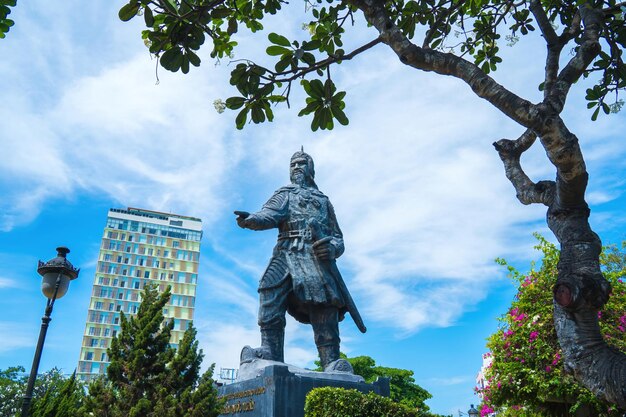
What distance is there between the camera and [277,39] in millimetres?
4281

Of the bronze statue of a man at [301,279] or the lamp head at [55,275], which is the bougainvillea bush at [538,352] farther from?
the lamp head at [55,275]

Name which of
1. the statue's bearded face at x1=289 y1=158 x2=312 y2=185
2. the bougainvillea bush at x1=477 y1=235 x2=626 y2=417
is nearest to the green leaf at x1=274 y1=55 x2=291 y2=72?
the statue's bearded face at x1=289 y1=158 x2=312 y2=185

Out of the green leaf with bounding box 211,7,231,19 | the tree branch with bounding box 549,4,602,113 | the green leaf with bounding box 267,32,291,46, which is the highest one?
the green leaf with bounding box 211,7,231,19

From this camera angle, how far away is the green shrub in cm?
607

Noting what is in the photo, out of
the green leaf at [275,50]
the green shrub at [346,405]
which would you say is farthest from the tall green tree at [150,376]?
the green leaf at [275,50]

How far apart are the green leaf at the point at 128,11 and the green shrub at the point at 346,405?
4.34 metres

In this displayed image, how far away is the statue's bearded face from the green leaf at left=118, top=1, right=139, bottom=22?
474 cm

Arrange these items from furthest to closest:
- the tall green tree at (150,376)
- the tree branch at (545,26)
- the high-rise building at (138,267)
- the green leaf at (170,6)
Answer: the high-rise building at (138,267) < the tall green tree at (150,376) < the green leaf at (170,6) < the tree branch at (545,26)

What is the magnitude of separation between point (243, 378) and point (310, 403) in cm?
132

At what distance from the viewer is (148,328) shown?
33.3ft

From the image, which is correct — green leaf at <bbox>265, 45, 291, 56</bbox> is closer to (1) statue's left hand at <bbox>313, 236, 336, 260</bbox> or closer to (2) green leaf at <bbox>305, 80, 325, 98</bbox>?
(2) green leaf at <bbox>305, 80, 325, 98</bbox>

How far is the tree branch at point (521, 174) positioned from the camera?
3.55 metres

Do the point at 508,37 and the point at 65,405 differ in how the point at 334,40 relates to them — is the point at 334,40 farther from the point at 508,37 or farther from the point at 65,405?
the point at 65,405

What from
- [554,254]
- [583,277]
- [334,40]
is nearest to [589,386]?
[583,277]
